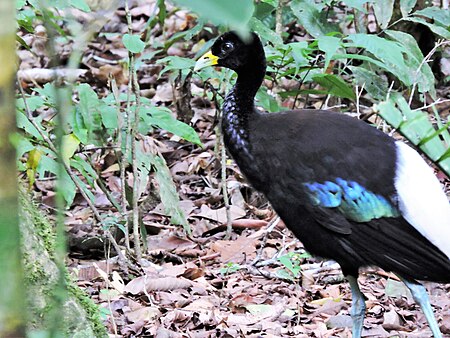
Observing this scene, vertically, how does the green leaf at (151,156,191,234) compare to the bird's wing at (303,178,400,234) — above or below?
below

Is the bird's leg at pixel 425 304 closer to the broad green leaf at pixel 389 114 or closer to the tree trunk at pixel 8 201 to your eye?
the broad green leaf at pixel 389 114

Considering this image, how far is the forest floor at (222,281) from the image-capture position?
4238 mm

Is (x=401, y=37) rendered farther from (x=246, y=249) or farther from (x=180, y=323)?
(x=180, y=323)

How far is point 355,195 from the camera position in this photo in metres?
3.77

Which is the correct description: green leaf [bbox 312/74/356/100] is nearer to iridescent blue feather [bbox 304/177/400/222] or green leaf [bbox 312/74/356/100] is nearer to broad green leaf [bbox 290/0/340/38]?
broad green leaf [bbox 290/0/340/38]

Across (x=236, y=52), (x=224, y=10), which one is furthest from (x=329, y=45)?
(x=224, y=10)

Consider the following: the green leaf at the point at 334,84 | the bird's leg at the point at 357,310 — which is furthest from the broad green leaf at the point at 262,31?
the bird's leg at the point at 357,310

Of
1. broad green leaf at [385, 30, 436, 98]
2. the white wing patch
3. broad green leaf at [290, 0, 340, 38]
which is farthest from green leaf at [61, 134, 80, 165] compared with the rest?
broad green leaf at [385, 30, 436, 98]

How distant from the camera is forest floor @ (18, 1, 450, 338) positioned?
167 inches

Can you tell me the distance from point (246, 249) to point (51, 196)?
72.9 inches

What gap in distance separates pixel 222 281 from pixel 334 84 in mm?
1495

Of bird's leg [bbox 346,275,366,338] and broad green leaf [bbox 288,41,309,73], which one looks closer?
bird's leg [bbox 346,275,366,338]

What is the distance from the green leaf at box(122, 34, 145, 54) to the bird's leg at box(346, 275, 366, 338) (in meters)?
1.62

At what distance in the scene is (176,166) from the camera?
23.5ft
